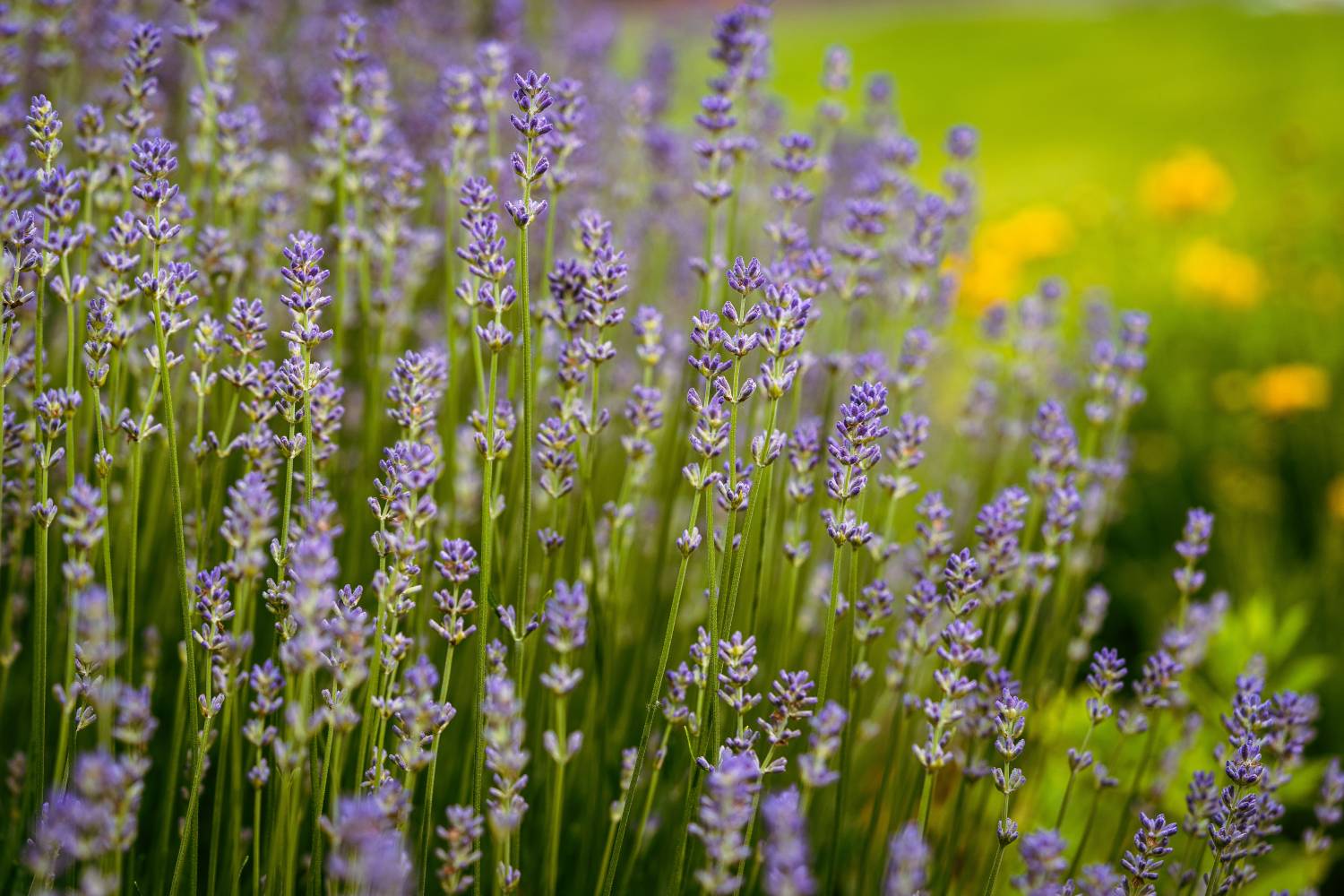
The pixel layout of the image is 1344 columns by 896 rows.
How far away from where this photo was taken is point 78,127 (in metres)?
1.74

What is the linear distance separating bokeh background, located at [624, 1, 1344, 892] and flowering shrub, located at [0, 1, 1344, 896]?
3.24 feet

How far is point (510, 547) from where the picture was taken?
1.88 m

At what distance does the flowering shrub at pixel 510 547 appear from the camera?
1.30m

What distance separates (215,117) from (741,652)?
131 cm

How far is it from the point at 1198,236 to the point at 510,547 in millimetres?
6595

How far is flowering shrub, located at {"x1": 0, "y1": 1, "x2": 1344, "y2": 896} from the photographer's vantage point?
1296 millimetres

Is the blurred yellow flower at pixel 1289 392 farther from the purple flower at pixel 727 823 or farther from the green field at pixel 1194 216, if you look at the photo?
the purple flower at pixel 727 823

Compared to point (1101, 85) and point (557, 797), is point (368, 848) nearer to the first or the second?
point (557, 797)

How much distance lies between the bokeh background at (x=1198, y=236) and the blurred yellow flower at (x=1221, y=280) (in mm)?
13

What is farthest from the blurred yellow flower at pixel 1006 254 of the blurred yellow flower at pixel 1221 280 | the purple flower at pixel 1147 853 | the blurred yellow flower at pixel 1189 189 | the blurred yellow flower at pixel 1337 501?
the purple flower at pixel 1147 853

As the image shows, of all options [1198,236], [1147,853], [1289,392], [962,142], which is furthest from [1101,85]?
[1147,853]

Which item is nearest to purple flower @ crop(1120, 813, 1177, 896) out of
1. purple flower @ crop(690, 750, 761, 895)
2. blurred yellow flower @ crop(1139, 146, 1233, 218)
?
purple flower @ crop(690, 750, 761, 895)

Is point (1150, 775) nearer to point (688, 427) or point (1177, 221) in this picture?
point (688, 427)

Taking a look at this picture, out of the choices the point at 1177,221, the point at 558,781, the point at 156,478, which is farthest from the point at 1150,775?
the point at 1177,221
